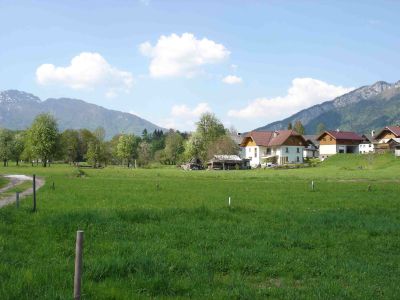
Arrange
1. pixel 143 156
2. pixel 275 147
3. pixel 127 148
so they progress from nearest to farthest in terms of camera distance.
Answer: pixel 275 147 < pixel 127 148 < pixel 143 156

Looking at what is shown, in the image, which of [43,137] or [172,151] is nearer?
[43,137]

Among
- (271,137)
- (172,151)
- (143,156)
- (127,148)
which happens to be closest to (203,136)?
(271,137)

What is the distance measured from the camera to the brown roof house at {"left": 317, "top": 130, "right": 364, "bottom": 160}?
141 m

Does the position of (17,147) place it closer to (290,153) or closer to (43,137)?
(43,137)

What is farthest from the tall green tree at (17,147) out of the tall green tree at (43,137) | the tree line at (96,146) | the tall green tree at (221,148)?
the tall green tree at (221,148)

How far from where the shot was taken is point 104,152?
150 meters

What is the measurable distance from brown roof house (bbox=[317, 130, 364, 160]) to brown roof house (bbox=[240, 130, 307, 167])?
9.30 meters

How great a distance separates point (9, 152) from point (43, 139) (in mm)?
24057

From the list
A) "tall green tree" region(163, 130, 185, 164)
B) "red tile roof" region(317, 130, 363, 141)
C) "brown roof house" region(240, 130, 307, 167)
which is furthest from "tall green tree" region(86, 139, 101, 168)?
"red tile roof" region(317, 130, 363, 141)

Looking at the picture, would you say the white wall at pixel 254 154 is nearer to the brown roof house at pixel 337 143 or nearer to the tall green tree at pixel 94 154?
the brown roof house at pixel 337 143

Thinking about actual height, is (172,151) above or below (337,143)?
below

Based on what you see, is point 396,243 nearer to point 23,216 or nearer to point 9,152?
point 23,216

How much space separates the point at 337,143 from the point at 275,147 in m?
20.3

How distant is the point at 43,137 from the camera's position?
4980 inches
